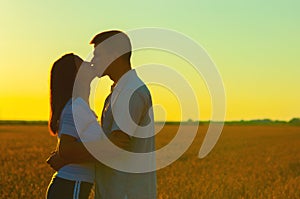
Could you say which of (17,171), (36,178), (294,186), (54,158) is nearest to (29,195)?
(36,178)

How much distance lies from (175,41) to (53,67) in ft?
4.38

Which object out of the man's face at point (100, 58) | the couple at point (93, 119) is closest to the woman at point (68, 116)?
the couple at point (93, 119)

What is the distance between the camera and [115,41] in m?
3.86

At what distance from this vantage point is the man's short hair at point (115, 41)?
3.86 m

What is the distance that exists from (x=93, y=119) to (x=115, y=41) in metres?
0.48

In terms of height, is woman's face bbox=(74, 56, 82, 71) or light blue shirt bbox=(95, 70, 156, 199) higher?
woman's face bbox=(74, 56, 82, 71)

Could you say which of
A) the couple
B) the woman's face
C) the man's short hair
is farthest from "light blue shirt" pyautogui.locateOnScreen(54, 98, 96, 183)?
the man's short hair

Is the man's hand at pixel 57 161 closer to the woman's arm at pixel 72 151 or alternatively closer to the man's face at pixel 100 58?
the woman's arm at pixel 72 151

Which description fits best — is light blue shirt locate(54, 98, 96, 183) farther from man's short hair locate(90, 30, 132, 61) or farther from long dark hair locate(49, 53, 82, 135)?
man's short hair locate(90, 30, 132, 61)

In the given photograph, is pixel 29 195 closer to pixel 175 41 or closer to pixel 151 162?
pixel 175 41

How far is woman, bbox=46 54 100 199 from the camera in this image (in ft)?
12.7

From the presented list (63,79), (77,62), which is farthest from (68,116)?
(77,62)

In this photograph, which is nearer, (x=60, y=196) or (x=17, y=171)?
(x=60, y=196)

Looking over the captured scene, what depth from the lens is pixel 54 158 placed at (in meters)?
3.94
